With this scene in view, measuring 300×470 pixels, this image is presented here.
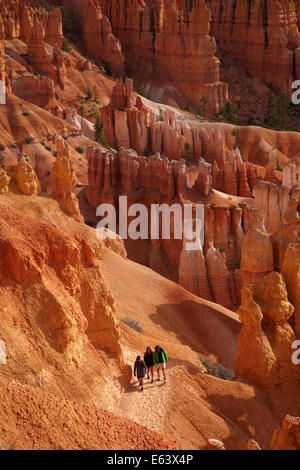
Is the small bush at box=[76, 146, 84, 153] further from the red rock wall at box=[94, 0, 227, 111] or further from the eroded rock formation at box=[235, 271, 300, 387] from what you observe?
the eroded rock formation at box=[235, 271, 300, 387]

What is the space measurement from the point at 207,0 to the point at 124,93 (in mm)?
33385

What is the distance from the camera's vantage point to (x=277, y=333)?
21625mm

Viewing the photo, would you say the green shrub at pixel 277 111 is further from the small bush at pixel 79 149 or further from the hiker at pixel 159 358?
the hiker at pixel 159 358

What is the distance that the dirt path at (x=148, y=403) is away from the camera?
1697cm

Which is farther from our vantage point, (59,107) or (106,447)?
(59,107)

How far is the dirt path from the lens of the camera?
1697cm

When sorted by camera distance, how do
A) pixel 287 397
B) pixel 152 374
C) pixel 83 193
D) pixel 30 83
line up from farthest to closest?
pixel 30 83, pixel 83 193, pixel 287 397, pixel 152 374

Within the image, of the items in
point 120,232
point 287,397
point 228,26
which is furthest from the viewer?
point 228,26

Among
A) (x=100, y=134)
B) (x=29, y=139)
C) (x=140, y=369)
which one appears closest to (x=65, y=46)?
(x=100, y=134)

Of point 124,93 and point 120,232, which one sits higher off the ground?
point 124,93

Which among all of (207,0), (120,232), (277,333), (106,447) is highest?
(207,0)

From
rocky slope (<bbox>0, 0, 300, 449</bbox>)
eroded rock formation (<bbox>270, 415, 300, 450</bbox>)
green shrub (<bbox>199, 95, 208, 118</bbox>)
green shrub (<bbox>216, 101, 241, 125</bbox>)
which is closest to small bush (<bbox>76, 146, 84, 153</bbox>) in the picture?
rocky slope (<bbox>0, 0, 300, 449</bbox>)

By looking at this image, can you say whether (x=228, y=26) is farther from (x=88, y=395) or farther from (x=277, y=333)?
(x=88, y=395)

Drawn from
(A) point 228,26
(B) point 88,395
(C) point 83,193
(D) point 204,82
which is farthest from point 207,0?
(B) point 88,395
